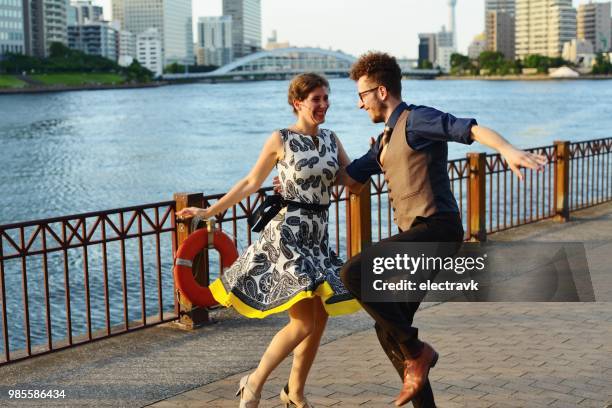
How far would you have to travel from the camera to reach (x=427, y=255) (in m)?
4.28

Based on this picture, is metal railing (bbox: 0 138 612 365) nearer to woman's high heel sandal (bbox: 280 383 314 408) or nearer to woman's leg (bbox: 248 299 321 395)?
woman's leg (bbox: 248 299 321 395)

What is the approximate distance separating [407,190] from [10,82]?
509 ft

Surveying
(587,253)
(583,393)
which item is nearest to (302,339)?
(583,393)

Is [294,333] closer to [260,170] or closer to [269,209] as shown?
[269,209]

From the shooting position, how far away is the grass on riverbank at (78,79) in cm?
15912

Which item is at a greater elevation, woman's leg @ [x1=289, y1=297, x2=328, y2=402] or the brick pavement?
woman's leg @ [x1=289, y1=297, x2=328, y2=402]

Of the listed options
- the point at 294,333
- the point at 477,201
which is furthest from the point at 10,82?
the point at 294,333

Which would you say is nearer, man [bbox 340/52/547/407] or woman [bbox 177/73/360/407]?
man [bbox 340/52/547/407]

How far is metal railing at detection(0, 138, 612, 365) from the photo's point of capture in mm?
6797

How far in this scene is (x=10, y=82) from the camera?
151 m

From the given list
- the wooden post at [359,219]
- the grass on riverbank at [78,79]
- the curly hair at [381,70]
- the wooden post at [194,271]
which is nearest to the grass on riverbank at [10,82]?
the grass on riverbank at [78,79]

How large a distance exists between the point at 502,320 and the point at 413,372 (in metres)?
2.99

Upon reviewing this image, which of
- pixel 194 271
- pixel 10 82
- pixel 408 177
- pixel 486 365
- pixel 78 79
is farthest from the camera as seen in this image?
pixel 78 79

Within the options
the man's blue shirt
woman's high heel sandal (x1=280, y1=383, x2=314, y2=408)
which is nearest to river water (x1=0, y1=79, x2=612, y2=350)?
woman's high heel sandal (x1=280, y1=383, x2=314, y2=408)
